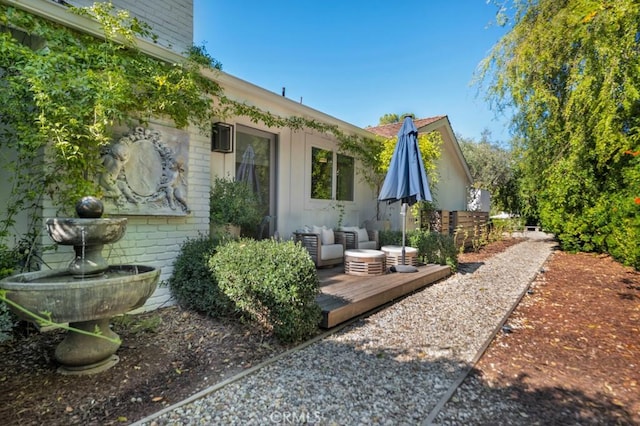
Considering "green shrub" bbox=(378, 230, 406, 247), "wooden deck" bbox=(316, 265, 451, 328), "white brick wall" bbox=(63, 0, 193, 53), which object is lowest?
"wooden deck" bbox=(316, 265, 451, 328)

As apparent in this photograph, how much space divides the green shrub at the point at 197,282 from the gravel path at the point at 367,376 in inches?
→ 44.6

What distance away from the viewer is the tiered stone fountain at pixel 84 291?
2.36 metres

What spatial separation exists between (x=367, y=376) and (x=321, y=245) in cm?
365

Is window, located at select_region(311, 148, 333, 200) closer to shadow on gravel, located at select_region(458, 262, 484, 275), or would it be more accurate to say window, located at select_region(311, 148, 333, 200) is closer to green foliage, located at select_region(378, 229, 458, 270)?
green foliage, located at select_region(378, 229, 458, 270)

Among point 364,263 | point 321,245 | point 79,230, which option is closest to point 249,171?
point 321,245

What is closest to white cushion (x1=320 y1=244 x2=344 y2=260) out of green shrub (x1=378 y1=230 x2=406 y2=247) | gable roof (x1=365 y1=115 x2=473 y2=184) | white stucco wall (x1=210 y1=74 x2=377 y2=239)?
white stucco wall (x1=210 y1=74 x2=377 y2=239)

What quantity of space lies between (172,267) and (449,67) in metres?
10.2

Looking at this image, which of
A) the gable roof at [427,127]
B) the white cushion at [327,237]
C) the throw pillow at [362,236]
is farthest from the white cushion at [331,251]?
the gable roof at [427,127]

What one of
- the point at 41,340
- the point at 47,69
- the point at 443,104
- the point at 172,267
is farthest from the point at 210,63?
the point at 443,104

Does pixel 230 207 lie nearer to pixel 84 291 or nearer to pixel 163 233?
pixel 163 233

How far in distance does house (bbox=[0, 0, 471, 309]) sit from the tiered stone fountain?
980 mm

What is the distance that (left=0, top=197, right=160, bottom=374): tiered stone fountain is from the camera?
7.74 ft

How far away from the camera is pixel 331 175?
28.0ft

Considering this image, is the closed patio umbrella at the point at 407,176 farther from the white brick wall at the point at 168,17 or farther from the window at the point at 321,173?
the white brick wall at the point at 168,17
